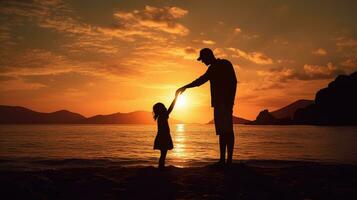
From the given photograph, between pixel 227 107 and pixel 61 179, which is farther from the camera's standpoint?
pixel 227 107

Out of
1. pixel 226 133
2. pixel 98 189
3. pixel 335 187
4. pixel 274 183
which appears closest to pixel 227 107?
pixel 226 133

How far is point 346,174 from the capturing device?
26.3 ft

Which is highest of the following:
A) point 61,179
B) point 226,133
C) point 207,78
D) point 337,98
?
point 337,98

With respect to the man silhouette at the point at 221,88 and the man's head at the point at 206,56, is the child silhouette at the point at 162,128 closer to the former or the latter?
the man silhouette at the point at 221,88

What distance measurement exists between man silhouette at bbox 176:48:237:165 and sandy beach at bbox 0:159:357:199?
1.00 metres

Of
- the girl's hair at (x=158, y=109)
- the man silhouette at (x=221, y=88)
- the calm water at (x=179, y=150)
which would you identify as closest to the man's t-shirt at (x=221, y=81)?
the man silhouette at (x=221, y=88)

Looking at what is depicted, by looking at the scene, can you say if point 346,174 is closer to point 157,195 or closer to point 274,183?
point 274,183

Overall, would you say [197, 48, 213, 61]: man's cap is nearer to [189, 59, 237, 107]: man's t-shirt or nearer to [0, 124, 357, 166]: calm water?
[189, 59, 237, 107]: man's t-shirt

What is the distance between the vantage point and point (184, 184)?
6500mm

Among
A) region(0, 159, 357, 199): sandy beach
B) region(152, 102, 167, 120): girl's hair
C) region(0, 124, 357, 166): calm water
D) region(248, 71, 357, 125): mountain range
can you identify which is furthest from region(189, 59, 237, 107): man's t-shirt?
region(248, 71, 357, 125): mountain range

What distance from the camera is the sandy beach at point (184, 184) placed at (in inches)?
214

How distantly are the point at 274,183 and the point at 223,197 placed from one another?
1736mm

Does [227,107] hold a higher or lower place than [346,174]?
higher

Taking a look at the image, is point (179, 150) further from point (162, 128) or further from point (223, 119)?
point (223, 119)
